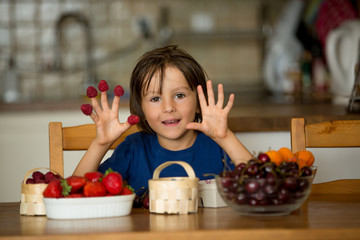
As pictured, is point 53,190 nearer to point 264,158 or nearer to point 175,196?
point 175,196

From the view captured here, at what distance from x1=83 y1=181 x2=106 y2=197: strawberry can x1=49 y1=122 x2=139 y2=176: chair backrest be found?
45 centimetres

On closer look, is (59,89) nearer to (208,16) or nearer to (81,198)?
(208,16)

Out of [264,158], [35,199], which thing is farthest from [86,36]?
[264,158]

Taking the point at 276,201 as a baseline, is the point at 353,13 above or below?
above

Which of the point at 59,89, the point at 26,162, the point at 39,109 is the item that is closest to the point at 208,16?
the point at 59,89

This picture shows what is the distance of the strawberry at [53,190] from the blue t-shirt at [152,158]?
1.42ft

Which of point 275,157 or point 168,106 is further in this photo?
point 168,106

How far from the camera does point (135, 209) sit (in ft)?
3.57

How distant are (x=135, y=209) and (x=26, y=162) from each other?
1470mm

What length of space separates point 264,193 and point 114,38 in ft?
9.85

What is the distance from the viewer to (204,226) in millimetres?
824

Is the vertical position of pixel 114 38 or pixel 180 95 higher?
pixel 114 38

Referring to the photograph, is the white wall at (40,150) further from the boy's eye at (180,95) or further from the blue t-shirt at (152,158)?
the boy's eye at (180,95)

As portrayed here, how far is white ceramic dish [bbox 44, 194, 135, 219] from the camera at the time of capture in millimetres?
942
